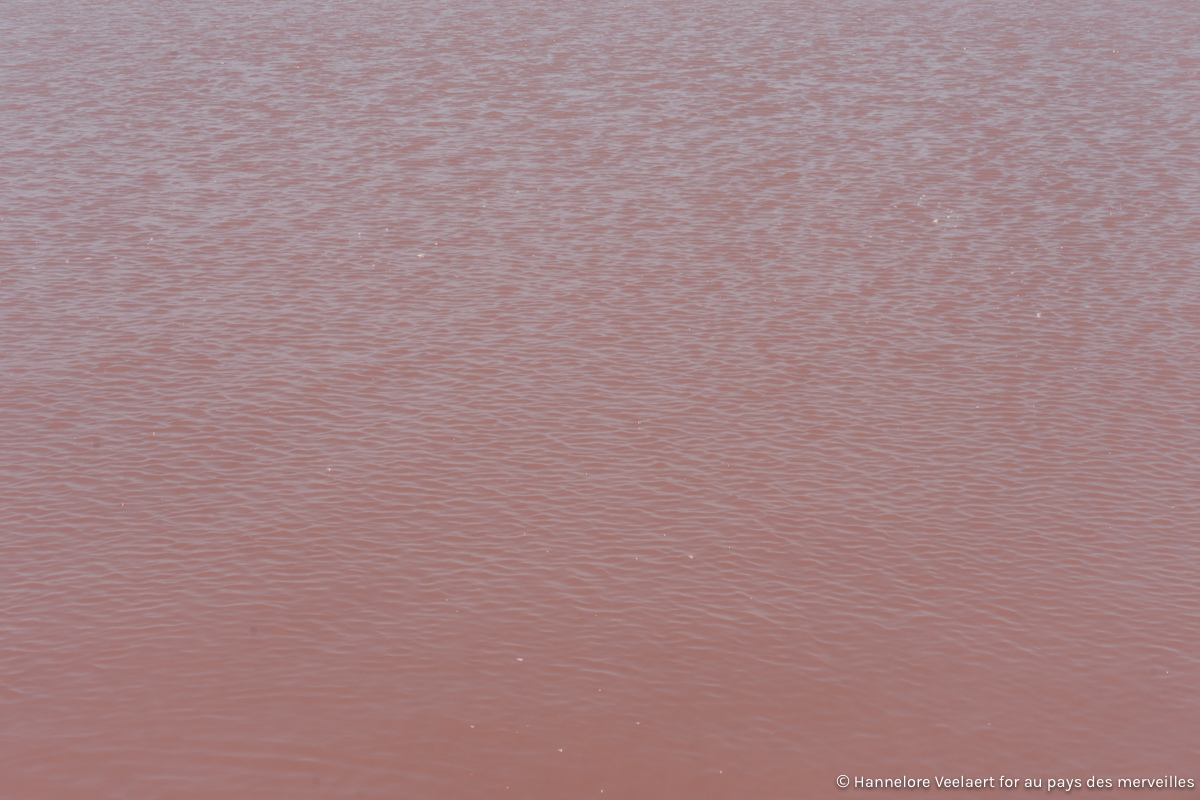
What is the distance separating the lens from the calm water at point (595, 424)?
854 inches

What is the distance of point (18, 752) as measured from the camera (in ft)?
67.3

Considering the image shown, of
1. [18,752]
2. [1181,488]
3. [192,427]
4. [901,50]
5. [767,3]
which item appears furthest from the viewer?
[767,3]

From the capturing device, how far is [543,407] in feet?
104

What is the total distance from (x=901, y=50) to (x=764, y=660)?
135 feet

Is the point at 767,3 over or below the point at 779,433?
over

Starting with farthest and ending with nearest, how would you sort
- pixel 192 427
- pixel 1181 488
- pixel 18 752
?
1. pixel 192 427
2. pixel 1181 488
3. pixel 18 752

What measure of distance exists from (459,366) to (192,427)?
7.01m

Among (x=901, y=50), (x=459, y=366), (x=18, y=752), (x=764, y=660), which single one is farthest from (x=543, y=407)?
(x=901, y=50)

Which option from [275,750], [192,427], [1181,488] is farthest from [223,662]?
[1181,488]

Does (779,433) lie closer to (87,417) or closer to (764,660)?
(764,660)

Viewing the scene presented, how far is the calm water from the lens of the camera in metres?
21.7

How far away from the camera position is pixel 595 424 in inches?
1215

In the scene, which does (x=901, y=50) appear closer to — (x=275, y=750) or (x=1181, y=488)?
(x=1181, y=488)

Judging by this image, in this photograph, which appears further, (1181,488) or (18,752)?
(1181,488)
